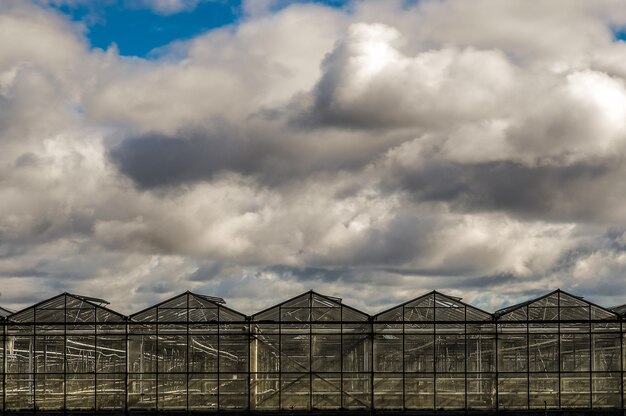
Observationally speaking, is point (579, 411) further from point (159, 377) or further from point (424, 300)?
point (159, 377)

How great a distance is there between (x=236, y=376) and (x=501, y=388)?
746 inches

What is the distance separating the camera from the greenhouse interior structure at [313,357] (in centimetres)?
9869

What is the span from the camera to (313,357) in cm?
9919

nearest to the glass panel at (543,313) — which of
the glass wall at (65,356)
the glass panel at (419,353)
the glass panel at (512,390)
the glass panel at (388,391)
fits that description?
the glass panel at (512,390)

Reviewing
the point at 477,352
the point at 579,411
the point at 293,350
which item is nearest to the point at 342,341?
the point at 293,350

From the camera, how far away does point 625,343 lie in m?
99.6

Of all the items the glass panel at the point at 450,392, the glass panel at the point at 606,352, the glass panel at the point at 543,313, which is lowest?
the glass panel at the point at 450,392

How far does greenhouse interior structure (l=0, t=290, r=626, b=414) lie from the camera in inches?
3885

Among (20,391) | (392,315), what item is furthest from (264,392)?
(20,391)

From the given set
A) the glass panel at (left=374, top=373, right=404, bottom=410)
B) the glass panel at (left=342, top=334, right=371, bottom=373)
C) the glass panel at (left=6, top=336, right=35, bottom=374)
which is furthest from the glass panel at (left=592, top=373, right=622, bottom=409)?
the glass panel at (left=6, top=336, right=35, bottom=374)

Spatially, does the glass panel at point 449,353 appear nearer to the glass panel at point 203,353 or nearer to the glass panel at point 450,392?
the glass panel at point 450,392

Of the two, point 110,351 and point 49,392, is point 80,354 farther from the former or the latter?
point 49,392

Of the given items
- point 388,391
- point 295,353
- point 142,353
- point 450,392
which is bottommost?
point 450,392

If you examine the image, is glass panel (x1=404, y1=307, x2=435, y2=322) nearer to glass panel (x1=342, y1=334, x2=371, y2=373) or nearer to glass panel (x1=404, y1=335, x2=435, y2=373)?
glass panel (x1=404, y1=335, x2=435, y2=373)
